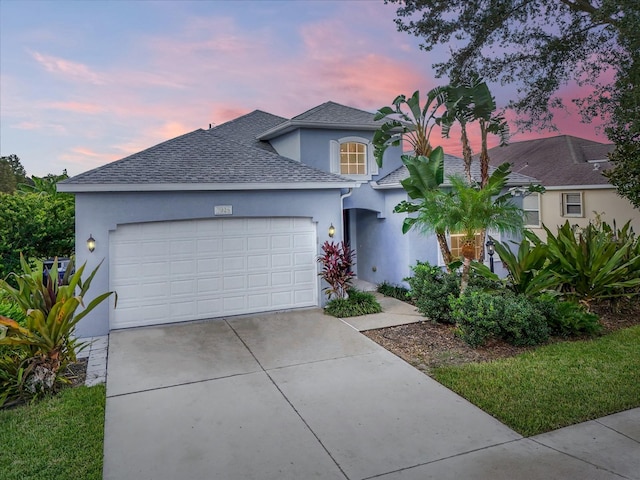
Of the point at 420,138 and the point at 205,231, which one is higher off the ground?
the point at 420,138

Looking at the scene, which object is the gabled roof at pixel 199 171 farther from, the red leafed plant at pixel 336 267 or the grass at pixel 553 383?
the grass at pixel 553 383

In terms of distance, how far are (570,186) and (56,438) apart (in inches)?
849

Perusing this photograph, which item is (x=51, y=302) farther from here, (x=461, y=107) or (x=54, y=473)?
(x=461, y=107)

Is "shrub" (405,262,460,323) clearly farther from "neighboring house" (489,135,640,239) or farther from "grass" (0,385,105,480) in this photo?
"neighboring house" (489,135,640,239)

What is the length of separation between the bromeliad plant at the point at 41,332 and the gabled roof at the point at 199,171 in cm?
298

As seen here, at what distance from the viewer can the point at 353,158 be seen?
14727 mm

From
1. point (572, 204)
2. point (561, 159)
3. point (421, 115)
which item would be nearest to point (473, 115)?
point (421, 115)

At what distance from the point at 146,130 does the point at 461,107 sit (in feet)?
37.2

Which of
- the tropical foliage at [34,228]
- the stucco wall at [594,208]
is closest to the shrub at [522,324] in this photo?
the stucco wall at [594,208]

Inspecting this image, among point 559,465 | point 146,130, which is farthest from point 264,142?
point 559,465

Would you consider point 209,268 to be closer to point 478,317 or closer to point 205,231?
point 205,231

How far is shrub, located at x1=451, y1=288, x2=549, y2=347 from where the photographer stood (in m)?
8.32

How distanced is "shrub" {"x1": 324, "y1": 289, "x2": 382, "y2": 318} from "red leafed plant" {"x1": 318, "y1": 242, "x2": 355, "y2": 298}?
0.28 metres

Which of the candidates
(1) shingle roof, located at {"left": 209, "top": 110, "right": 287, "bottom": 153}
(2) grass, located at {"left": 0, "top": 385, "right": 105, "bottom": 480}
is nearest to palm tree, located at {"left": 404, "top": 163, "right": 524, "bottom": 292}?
(2) grass, located at {"left": 0, "top": 385, "right": 105, "bottom": 480}
